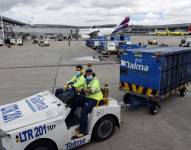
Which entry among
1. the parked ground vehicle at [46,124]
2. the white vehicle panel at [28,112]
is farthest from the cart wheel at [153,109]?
the white vehicle panel at [28,112]

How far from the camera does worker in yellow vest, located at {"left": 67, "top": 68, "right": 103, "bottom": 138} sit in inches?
212

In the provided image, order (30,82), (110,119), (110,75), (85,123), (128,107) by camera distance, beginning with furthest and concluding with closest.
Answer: (110,75) → (30,82) → (128,107) → (110,119) → (85,123)

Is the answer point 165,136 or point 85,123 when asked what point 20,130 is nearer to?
point 85,123

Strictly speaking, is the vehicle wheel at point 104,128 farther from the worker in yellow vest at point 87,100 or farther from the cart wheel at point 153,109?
the cart wheel at point 153,109

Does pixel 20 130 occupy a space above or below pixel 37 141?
above

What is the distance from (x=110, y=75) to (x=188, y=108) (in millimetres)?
6999

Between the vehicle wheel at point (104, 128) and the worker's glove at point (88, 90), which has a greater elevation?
the worker's glove at point (88, 90)

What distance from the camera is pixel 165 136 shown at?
20.4 feet

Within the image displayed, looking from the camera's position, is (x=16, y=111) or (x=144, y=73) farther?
(x=144, y=73)

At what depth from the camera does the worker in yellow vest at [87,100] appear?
17.7ft

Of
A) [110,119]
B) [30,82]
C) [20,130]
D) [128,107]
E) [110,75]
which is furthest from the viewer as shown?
[110,75]

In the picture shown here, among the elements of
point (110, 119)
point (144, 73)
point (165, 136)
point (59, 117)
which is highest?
point (144, 73)

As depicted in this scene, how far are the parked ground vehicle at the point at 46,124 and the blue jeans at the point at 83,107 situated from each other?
0.46ft

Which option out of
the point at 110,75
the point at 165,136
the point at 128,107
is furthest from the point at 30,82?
the point at 165,136
